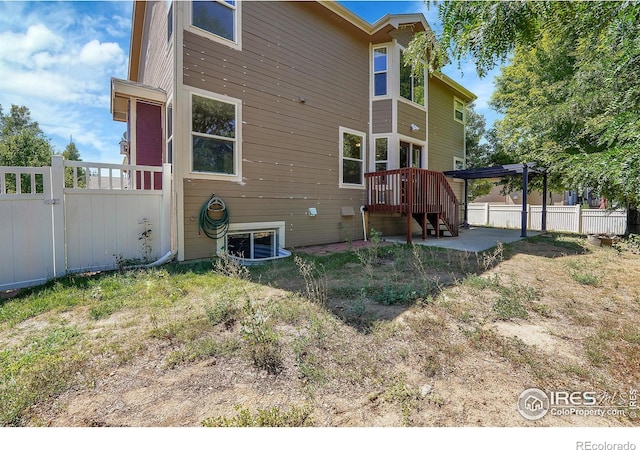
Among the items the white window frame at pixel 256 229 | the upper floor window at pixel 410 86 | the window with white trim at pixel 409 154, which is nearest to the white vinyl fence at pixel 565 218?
the window with white trim at pixel 409 154

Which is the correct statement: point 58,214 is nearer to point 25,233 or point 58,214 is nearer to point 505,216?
point 25,233

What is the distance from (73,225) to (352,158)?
258 inches

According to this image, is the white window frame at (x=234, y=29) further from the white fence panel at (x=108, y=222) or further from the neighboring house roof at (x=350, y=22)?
the white fence panel at (x=108, y=222)

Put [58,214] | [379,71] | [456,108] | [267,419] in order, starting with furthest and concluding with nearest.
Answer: [456,108] < [379,71] < [58,214] < [267,419]

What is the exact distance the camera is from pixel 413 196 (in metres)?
7.58

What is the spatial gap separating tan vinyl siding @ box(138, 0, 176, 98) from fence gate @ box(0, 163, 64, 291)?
2790 mm

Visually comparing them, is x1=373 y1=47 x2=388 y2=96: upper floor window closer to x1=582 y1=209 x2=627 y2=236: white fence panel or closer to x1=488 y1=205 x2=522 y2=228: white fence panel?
x1=582 y1=209 x2=627 y2=236: white fence panel

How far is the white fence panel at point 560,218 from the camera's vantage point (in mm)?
12055

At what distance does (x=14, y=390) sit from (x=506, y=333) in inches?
146

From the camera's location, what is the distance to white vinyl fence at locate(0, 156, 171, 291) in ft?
12.8

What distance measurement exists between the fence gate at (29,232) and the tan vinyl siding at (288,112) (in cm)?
183

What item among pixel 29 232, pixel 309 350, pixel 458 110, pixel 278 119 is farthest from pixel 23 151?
pixel 458 110
